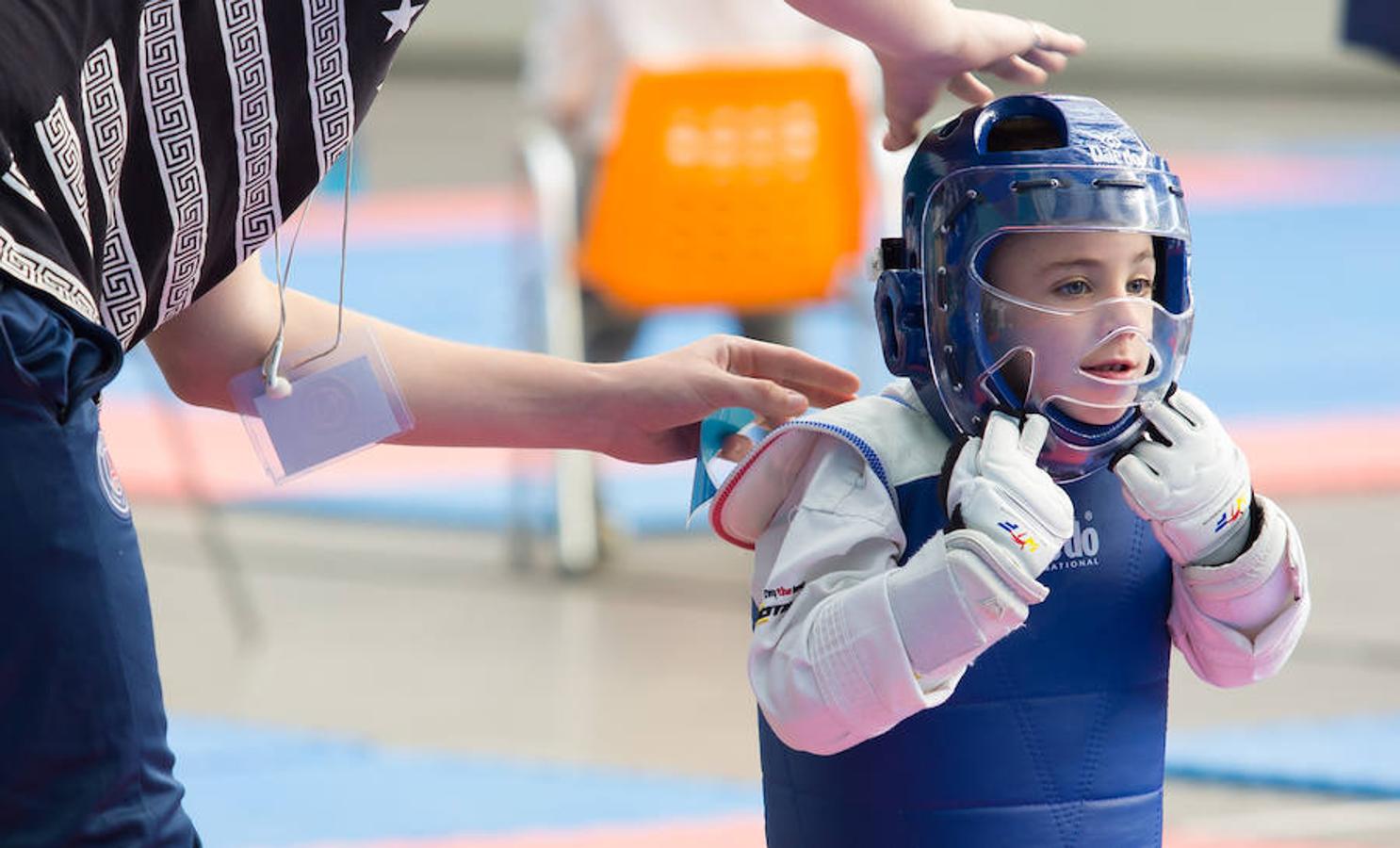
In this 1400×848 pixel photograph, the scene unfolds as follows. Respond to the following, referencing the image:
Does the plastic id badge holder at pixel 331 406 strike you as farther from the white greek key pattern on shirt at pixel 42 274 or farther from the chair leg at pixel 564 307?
the chair leg at pixel 564 307

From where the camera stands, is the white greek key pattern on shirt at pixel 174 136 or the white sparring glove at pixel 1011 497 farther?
the white sparring glove at pixel 1011 497

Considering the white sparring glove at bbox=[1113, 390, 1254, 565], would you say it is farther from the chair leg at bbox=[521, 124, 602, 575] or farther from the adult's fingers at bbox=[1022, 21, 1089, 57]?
the chair leg at bbox=[521, 124, 602, 575]

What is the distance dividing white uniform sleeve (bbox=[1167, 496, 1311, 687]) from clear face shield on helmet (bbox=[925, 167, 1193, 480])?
6.6 inches

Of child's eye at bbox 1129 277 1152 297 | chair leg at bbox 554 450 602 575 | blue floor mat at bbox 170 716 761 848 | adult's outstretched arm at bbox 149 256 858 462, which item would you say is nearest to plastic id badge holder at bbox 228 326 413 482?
adult's outstretched arm at bbox 149 256 858 462

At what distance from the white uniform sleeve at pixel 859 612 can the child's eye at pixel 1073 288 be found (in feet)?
0.90

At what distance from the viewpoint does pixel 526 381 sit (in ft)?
7.84

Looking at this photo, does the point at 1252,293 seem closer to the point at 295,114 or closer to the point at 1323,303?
the point at 1323,303

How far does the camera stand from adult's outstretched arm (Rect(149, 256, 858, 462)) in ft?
7.38

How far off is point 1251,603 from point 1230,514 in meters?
0.10

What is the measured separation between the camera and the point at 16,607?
156cm

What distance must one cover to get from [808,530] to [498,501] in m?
4.32

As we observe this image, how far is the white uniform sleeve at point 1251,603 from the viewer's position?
2.11m

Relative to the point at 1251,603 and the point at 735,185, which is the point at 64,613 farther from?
the point at 735,185

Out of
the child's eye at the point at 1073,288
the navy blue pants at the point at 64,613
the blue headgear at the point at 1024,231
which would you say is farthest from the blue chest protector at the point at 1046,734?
the navy blue pants at the point at 64,613
